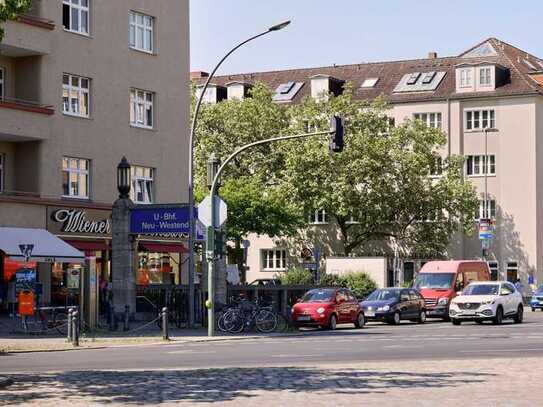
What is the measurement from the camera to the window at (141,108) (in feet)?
178

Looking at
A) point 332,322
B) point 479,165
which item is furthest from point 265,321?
point 479,165

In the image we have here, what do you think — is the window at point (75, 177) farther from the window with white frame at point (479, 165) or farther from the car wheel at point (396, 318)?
the window with white frame at point (479, 165)

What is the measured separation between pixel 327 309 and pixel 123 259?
688 cm

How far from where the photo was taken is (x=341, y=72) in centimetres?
9550

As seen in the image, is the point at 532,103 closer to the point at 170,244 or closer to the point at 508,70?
the point at 508,70

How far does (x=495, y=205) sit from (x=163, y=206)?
154 ft

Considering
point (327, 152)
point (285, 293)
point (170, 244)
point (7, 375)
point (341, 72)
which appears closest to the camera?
point (7, 375)

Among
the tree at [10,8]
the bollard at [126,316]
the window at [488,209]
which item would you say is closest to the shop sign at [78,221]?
the bollard at [126,316]

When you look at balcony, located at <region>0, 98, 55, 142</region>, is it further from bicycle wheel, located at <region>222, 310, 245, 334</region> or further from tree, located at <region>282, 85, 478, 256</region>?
tree, located at <region>282, 85, 478, 256</region>

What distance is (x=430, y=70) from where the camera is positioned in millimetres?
90500

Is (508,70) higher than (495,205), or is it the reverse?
(508,70)

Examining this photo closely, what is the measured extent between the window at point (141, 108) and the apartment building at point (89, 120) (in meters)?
0.05

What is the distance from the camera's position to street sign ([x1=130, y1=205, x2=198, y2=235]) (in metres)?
40.8

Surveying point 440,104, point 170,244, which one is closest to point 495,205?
point 440,104
